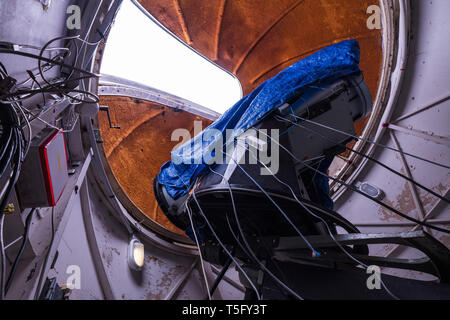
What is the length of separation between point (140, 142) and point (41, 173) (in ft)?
15.4

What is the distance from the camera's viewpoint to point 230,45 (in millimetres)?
6223

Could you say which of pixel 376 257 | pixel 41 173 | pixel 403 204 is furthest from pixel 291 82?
pixel 403 204

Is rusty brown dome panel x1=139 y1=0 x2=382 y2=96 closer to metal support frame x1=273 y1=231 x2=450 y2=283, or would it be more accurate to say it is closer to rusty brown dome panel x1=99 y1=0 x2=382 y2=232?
rusty brown dome panel x1=99 y1=0 x2=382 y2=232

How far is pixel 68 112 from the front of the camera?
7.18ft

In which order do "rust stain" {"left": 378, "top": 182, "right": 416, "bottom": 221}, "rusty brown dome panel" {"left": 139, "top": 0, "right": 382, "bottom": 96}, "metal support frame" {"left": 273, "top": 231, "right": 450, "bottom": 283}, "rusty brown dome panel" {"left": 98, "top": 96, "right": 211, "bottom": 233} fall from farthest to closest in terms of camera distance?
1. "rusty brown dome panel" {"left": 98, "top": 96, "right": 211, "bottom": 233}
2. "rusty brown dome panel" {"left": 139, "top": 0, "right": 382, "bottom": 96}
3. "rust stain" {"left": 378, "top": 182, "right": 416, "bottom": 221}
4. "metal support frame" {"left": 273, "top": 231, "right": 450, "bottom": 283}

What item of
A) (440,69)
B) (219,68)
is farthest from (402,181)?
(219,68)

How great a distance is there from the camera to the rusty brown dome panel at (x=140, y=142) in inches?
209

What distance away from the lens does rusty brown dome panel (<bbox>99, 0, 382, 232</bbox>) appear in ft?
16.5

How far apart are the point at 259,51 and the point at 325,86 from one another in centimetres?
472

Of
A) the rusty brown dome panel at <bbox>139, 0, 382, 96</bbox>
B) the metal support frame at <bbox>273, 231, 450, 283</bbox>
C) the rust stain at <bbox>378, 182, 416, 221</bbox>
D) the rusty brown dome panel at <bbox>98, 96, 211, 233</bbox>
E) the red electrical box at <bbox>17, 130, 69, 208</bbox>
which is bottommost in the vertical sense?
the metal support frame at <bbox>273, 231, 450, 283</bbox>

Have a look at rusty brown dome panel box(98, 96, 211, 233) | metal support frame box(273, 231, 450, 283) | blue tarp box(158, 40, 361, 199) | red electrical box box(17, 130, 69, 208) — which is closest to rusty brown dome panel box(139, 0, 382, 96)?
rusty brown dome panel box(98, 96, 211, 233)

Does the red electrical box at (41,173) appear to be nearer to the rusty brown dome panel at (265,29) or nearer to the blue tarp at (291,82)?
the blue tarp at (291,82)

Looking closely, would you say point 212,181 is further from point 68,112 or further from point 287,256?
point 68,112

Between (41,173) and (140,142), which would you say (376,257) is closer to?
(41,173)
